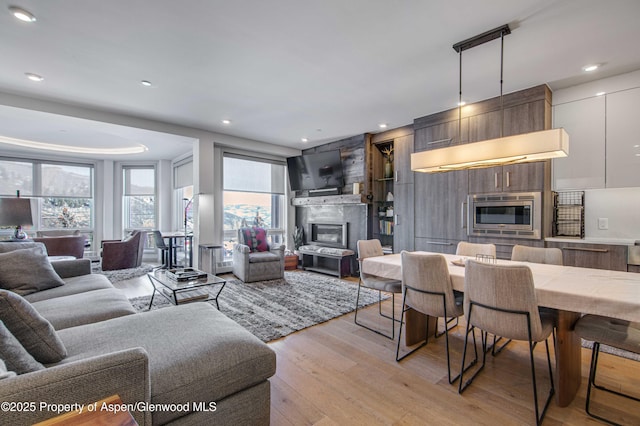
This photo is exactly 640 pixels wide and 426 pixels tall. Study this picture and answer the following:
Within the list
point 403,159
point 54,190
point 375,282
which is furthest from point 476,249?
point 54,190

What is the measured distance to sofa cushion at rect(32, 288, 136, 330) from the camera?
1.85m

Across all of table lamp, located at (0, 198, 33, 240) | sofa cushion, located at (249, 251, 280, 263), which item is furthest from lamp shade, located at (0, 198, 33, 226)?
sofa cushion, located at (249, 251, 280, 263)

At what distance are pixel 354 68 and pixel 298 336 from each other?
8.82 feet

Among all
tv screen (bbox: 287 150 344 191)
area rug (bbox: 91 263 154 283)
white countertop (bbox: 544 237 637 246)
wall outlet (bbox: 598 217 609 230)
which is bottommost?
area rug (bbox: 91 263 154 283)

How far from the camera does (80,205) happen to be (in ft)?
22.3

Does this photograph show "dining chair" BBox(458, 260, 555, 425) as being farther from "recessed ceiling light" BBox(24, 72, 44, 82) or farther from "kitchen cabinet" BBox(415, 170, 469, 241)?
"recessed ceiling light" BBox(24, 72, 44, 82)

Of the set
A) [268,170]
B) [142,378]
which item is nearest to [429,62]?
[142,378]

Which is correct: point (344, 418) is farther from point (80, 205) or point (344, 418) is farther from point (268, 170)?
point (80, 205)

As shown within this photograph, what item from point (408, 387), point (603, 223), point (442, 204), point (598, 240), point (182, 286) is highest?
point (442, 204)

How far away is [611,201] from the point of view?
3.18 metres

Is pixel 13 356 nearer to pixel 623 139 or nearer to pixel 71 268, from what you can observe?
pixel 71 268

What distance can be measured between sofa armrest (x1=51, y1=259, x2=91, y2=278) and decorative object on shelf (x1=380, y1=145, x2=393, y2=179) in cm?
460

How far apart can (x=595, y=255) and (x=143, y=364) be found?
12.9ft

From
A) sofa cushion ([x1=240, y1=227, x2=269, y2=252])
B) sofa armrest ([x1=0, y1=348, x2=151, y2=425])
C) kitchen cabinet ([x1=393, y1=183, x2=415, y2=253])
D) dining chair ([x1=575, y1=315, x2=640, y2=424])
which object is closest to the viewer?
sofa armrest ([x1=0, y1=348, x2=151, y2=425])
